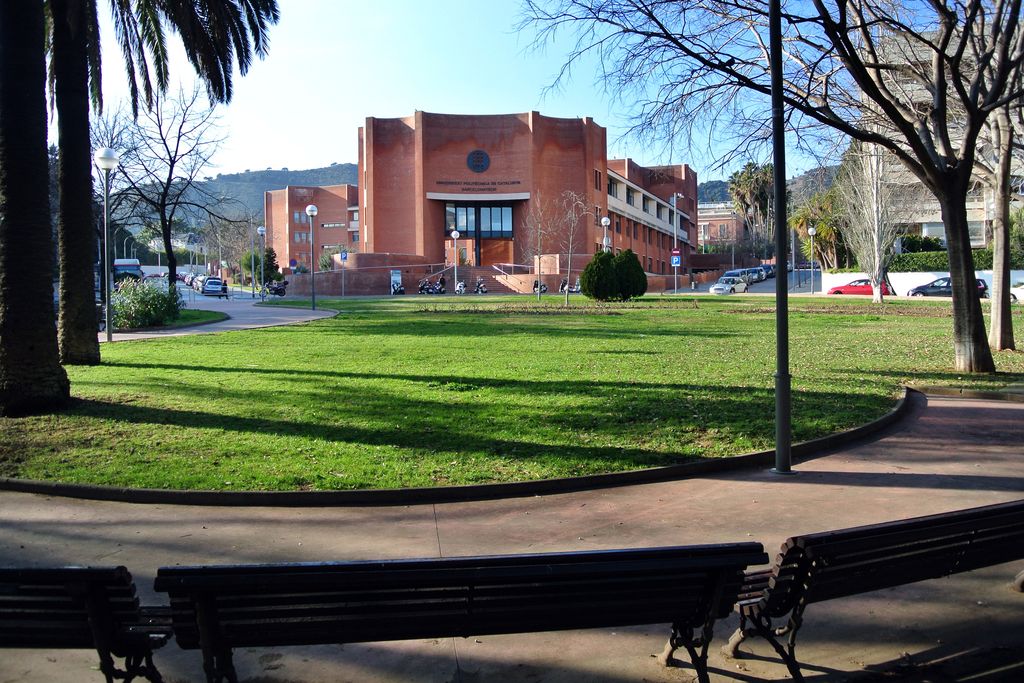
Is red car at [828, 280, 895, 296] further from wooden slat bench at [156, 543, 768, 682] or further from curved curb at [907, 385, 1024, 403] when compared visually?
wooden slat bench at [156, 543, 768, 682]

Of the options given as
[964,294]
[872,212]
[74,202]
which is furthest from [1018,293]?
[74,202]

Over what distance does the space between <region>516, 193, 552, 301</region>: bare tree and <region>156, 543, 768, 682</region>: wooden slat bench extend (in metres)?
57.6

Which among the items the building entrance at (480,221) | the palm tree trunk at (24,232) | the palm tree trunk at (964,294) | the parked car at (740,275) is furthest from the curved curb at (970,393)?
the building entrance at (480,221)

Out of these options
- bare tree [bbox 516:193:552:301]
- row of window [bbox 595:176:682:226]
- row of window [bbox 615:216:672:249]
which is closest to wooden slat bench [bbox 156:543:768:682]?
bare tree [bbox 516:193:552:301]

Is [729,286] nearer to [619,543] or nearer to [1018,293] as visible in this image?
[1018,293]

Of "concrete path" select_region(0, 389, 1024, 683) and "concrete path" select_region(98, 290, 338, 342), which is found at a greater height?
"concrete path" select_region(98, 290, 338, 342)

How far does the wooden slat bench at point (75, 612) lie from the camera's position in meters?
3.42

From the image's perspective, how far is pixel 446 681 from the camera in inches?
168

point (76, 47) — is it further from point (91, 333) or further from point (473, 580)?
point (473, 580)

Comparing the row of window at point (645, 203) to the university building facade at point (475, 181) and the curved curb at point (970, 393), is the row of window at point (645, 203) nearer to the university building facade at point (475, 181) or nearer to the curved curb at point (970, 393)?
the university building facade at point (475, 181)

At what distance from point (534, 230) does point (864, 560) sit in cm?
6112

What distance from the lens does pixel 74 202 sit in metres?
15.1

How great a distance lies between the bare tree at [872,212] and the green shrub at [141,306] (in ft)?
109

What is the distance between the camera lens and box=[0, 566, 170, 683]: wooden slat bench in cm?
342
